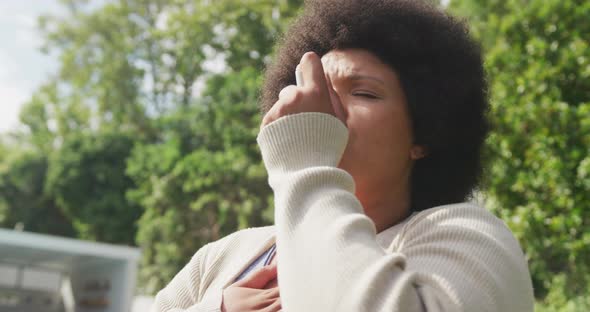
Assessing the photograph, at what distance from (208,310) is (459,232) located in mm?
506

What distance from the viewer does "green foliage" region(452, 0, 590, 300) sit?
17.7ft

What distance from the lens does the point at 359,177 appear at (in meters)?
1.27

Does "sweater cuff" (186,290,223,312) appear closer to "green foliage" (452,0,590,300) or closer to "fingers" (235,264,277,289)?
"fingers" (235,264,277,289)

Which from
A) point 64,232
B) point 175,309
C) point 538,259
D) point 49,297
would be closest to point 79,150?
point 64,232

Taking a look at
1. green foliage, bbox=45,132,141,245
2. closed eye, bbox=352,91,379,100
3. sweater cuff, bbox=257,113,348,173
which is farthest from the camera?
green foliage, bbox=45,132,141,245

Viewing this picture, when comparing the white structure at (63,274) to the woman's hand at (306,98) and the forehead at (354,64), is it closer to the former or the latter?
the forehead at (354,64)

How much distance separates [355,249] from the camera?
3.04ft

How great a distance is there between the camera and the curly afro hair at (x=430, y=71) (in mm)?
1378

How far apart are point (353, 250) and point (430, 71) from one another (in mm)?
623

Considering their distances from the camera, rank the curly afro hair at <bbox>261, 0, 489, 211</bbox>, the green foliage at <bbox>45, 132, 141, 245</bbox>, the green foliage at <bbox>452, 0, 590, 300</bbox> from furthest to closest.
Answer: the green foliage at <bbox>45, 132, 141, 245</bbox> → the green foliage at <bbox>452, 0, 590, 300</bbox> → the curly afro hair at <bbox>261, 0, 489, 211</bbox>

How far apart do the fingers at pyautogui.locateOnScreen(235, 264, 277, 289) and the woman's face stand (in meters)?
0.24

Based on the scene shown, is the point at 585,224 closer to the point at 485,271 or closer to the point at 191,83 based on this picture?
the point at 485,271

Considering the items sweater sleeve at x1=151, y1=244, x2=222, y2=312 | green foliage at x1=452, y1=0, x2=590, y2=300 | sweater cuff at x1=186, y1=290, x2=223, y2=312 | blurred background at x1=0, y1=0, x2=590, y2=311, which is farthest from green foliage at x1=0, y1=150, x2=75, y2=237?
sweater cuff at x1=186, y1=290, x2=223, y2=312

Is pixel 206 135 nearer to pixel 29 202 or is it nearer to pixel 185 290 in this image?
pixel 185 290
